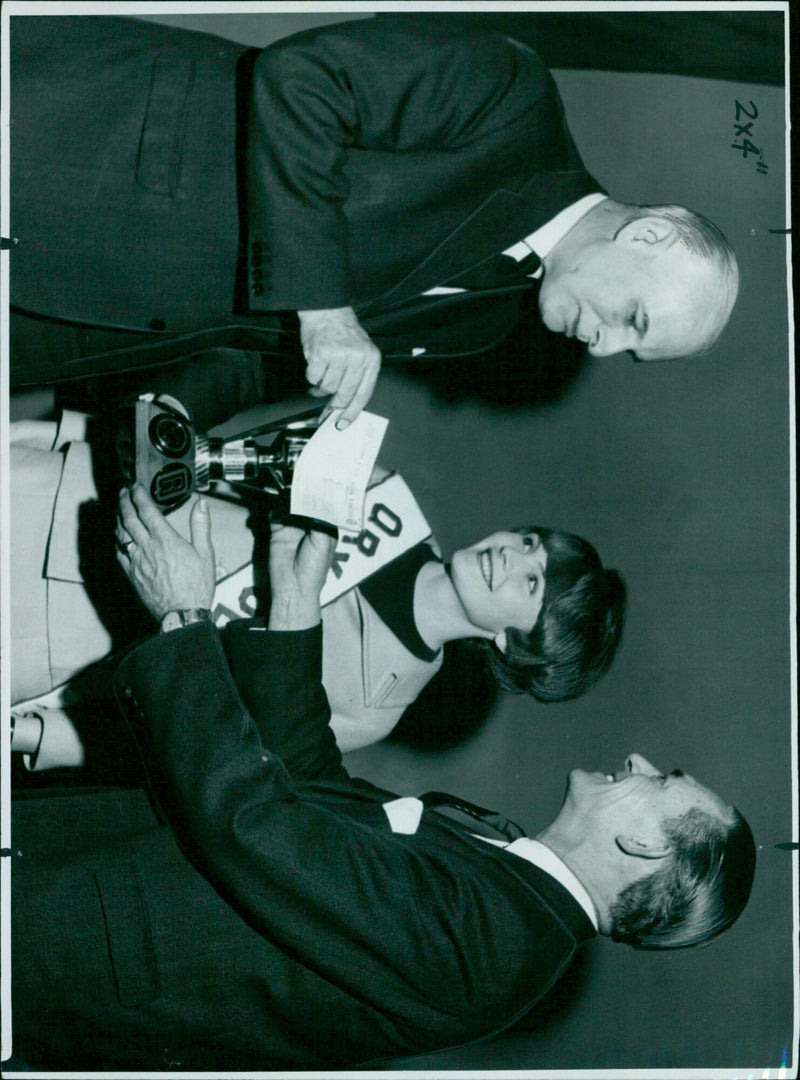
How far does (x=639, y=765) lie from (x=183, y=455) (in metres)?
0.94

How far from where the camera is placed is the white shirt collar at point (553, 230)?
162 centimetres

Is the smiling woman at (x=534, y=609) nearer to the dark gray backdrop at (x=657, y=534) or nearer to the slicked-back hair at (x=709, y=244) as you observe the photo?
the dark gray backdrop at (x=657, y=534)

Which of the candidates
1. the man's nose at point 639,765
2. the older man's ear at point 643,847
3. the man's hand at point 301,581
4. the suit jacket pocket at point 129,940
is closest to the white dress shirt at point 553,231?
the man's hand at point 301,581

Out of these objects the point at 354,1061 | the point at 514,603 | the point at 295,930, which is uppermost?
the point at 514,603

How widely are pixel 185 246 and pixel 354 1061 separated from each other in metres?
1.42

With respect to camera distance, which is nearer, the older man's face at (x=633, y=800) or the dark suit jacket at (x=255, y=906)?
the dark suit jacket at (x=255, y=906)

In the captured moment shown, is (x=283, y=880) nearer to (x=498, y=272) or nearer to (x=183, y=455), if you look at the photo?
(x=183, y=455)

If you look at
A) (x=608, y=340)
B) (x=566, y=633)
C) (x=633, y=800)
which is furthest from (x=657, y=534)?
(x=633, y=800)

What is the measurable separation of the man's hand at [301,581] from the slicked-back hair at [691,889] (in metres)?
0.72

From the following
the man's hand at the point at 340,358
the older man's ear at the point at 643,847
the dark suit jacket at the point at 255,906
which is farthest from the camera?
the older man's ear at the point at 643,847

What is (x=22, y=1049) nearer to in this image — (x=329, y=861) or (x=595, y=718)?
(x=329, y=861)

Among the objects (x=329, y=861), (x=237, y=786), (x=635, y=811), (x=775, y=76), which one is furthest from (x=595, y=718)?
(x=775, y=76)

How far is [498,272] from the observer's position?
5.42ft

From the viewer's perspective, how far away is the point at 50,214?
1.60m
